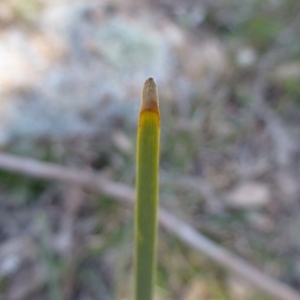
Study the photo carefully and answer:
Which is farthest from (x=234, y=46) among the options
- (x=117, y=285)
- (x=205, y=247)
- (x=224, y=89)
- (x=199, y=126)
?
(x=117, y=285)

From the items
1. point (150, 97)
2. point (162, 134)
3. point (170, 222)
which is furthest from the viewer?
point (162, 134)

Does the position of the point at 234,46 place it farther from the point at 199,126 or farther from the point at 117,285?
the point at 117,285

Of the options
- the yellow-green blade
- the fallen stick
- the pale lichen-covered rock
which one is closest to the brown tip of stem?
the yellow-green blade

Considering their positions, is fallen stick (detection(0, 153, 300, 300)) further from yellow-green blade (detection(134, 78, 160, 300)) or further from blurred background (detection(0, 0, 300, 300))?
yellow-green blade (detection(134, 78, 160, 300))

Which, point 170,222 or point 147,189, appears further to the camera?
point 170,222

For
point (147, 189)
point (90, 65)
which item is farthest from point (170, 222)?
point (147, 189)

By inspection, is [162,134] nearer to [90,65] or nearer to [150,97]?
[90,65]
